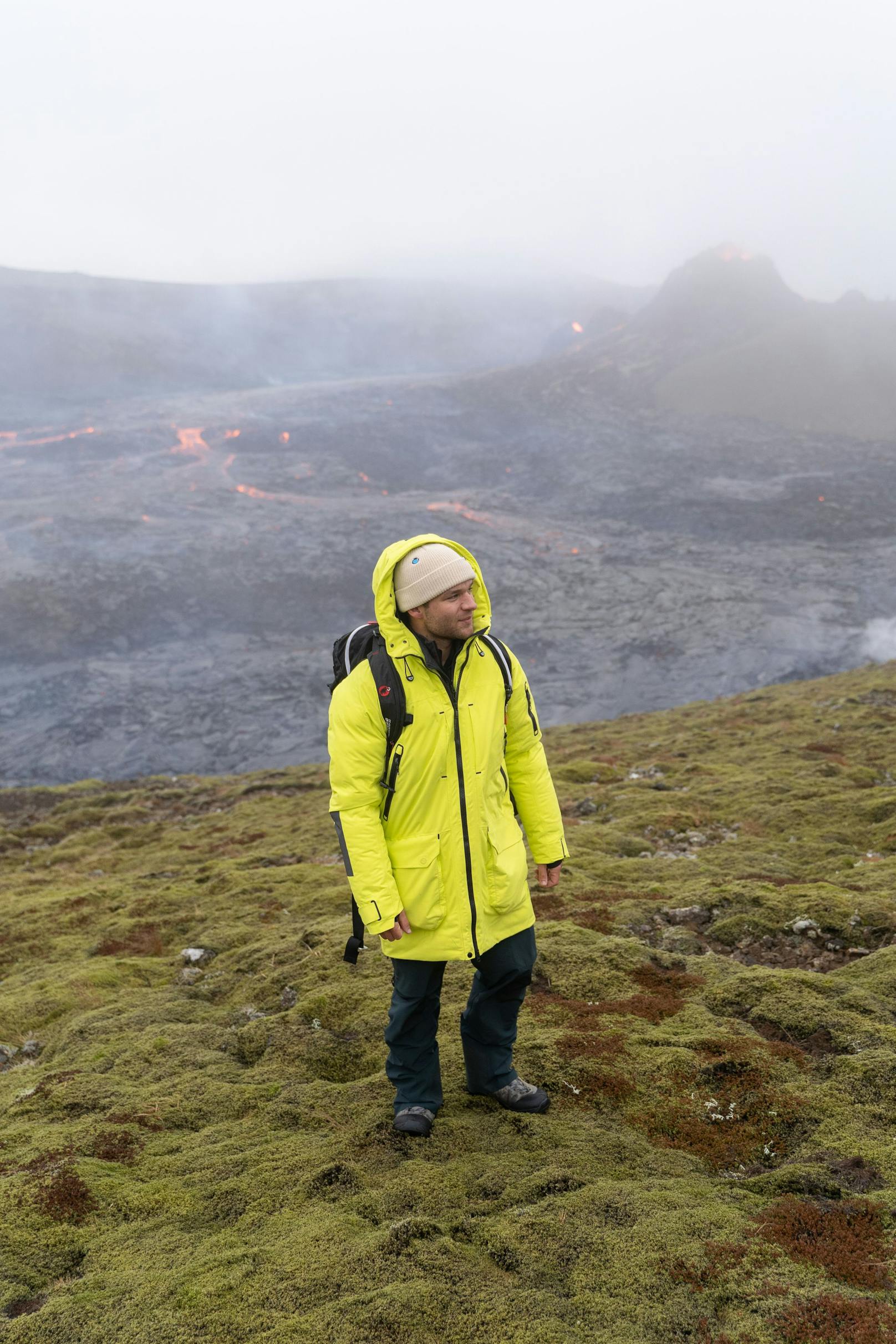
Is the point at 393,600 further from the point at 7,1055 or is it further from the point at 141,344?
the point at 141,344

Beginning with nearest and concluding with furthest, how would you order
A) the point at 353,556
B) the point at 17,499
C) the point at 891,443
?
the point at 353,556, the point at 17,499, the point at 891,443

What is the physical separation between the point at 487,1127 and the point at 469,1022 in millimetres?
726

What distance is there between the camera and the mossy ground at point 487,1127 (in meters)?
4.27

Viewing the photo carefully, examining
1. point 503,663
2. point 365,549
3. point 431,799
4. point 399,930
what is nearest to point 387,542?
point 365,549

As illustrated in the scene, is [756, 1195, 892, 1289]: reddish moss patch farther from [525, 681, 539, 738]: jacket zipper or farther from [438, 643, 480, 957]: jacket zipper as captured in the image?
[525, 681, 539, 738]: jacket zipper

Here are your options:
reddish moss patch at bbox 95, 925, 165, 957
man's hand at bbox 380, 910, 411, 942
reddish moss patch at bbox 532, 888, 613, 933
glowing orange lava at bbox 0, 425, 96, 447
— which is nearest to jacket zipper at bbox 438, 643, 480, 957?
man's hand at bbox 380, 910, 411, 942

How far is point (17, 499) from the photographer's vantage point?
327ft

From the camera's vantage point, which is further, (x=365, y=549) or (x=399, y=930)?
(x=365, y=549)

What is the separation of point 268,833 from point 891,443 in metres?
129

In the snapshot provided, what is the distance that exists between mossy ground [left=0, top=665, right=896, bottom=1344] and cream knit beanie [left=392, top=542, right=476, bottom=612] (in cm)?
383

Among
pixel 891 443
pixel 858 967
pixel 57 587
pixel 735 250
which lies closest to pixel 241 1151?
pixel 858 967

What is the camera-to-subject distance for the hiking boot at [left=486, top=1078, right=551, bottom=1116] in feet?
20.5

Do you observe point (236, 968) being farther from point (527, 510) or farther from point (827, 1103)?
point (527, 510)

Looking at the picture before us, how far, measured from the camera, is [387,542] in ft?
311
